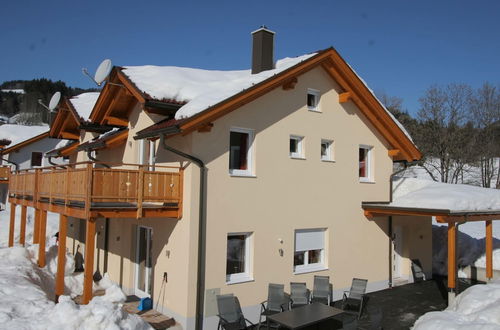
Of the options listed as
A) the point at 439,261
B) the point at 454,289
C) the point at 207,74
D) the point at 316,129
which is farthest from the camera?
the point at 439,261

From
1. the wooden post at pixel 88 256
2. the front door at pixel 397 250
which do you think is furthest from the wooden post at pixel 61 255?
the front door at pixel 397 250

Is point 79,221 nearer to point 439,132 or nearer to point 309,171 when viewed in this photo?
point 309,171

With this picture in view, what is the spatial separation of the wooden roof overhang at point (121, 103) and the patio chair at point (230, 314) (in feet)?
17.3

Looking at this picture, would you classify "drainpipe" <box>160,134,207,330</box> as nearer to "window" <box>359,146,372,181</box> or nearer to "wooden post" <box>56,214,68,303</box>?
"wooden post" <box>56,214,68,303</box>

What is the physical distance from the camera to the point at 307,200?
1308cm

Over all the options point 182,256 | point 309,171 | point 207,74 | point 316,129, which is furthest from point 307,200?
point 207,74

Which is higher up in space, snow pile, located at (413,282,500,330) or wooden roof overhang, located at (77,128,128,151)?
wooden roof overhang, located at (77,128,128,151)

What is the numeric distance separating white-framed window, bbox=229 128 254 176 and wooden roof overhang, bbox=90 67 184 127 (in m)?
1.78

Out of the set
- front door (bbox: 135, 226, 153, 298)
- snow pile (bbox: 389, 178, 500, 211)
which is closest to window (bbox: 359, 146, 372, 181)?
snow pile (bbox: 389, 178, 500, 211)

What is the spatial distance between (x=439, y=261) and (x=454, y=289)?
19.2ft

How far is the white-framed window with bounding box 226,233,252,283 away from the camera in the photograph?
11.3 meters

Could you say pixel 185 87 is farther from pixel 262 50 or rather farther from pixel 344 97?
pixel 344 97

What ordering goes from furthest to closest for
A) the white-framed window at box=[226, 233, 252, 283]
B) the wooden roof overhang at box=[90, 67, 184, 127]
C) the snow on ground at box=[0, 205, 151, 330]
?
the white-framed window at box=[226, 233, 252, 283], the wooden roof overhang at box=[90, 67, 184, 127], the snow on ground at box=[0, 205, 151, 330]

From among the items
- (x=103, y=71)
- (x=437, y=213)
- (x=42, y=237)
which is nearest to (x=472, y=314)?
(x=437, y=213)
